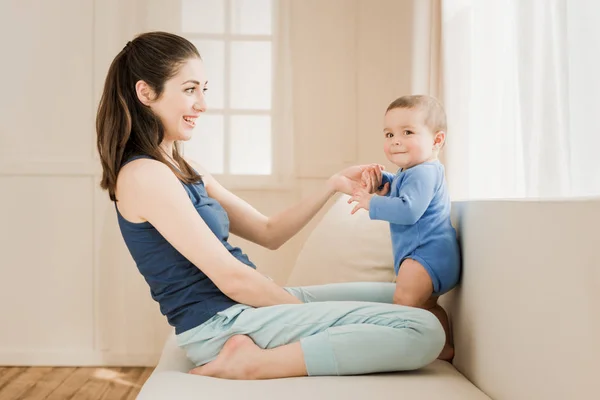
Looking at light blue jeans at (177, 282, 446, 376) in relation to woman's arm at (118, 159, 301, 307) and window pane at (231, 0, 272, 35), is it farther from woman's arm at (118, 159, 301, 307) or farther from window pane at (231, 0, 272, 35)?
window pane at (231, 0, 272, 35)

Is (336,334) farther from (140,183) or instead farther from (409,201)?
(140,183)

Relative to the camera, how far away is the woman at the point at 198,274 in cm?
147

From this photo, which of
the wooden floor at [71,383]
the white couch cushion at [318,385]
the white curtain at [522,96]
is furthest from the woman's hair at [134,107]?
the wooden floor at [71,383]

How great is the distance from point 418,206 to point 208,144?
1964 mm

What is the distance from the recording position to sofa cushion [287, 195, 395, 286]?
7.04 ft

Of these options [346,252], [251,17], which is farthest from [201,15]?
[346,252]

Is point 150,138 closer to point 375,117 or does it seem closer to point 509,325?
point 509,325

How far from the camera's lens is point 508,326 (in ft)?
4.31

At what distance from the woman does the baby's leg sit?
0.16 metres

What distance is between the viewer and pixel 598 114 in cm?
153

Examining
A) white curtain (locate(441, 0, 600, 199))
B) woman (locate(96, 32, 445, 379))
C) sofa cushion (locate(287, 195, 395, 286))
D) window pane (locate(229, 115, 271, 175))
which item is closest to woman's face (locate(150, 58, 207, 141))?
woman (locate(96, 32, 445, 379))

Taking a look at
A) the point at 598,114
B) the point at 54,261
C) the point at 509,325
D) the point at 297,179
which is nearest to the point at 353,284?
the point at 509,325

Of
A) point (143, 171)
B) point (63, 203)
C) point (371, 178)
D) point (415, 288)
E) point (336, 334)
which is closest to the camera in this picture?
point (336, 334)

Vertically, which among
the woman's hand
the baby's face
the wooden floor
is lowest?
the wooden floor
